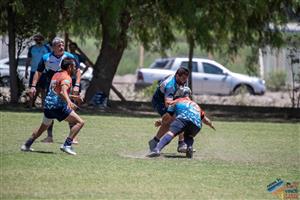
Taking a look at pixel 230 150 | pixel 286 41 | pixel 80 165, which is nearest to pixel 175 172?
pixel 80 165

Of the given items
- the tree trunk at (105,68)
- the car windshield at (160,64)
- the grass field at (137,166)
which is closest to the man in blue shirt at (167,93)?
the grass field at (137,166)

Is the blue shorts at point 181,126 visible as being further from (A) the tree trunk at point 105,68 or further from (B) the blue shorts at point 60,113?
(A) the tree trunk at point 105,68

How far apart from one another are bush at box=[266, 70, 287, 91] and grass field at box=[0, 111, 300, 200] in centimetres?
2215

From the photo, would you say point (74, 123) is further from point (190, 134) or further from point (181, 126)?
point (190, 134)

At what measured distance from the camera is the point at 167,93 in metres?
14.7

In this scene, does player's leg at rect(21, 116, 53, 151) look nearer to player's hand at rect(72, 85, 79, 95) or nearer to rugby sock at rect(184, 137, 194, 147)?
player's hand at rect(72, 85, 79, 95)

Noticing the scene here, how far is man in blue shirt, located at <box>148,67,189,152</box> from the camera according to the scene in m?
14.5

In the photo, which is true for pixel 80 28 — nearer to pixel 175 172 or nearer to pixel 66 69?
pixel 66 69

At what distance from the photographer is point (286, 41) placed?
26.6 meters

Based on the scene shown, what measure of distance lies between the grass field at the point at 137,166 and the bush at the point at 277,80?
22.2m

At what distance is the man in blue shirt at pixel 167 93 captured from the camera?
47.4ft

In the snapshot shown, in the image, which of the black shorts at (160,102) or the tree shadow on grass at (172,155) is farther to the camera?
the black shorts at (160,102)

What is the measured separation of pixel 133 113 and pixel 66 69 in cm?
1108

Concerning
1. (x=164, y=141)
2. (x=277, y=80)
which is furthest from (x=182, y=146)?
(x=277, y=80)
